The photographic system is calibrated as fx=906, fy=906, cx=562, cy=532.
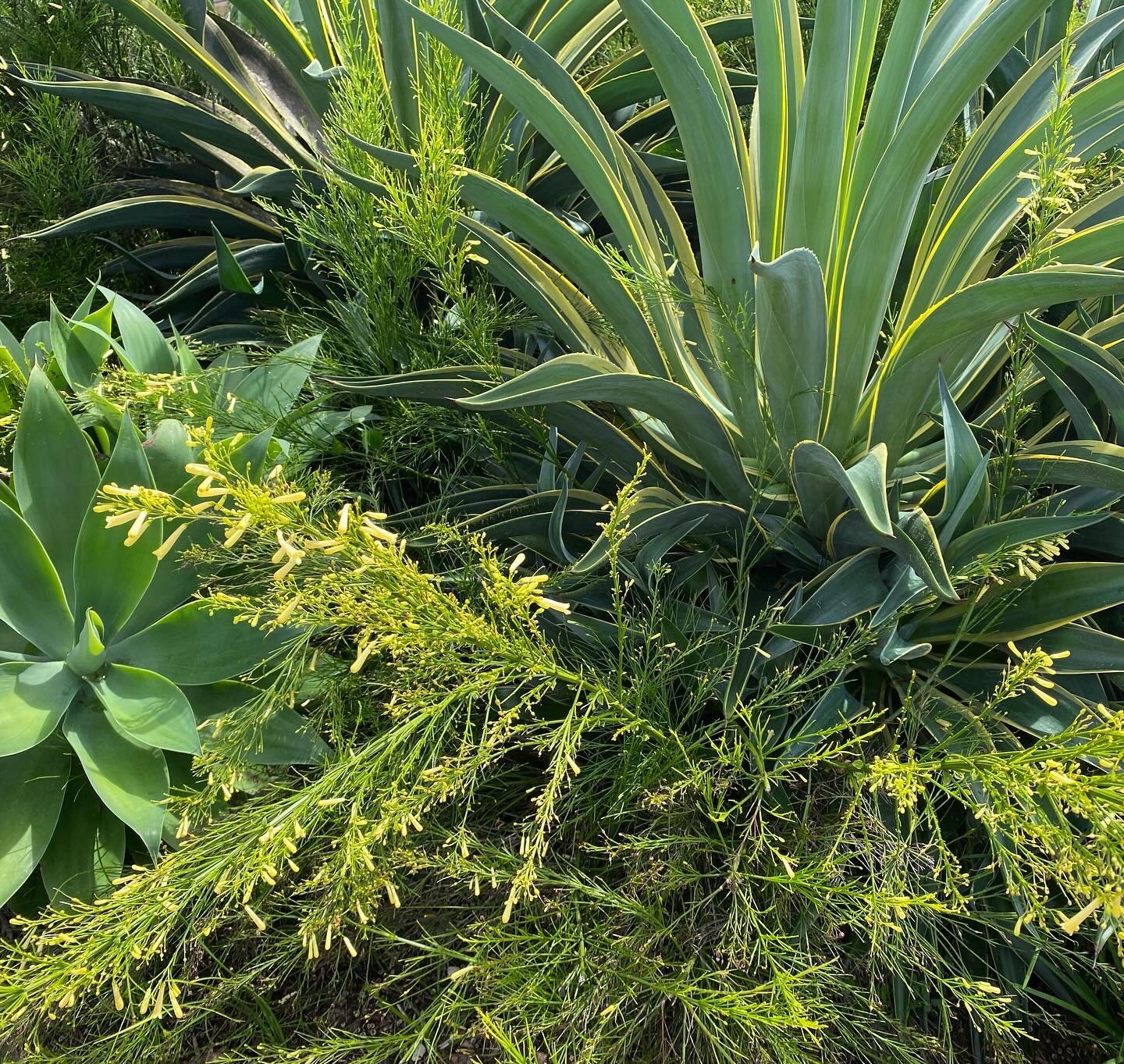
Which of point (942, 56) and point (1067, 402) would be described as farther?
point (942, 56)

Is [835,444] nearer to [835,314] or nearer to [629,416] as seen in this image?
[835,314]

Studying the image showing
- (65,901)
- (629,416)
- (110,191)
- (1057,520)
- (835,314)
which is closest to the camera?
(1057,520)

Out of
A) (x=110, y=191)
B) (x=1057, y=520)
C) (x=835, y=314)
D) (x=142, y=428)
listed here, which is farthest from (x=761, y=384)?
(x=110, y=191)

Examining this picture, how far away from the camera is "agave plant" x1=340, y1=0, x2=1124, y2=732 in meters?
0.97

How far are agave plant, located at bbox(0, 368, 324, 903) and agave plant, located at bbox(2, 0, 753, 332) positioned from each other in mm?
481

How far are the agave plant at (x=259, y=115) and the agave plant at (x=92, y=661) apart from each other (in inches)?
18.9

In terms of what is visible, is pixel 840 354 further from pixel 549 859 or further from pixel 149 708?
pixel 149 708

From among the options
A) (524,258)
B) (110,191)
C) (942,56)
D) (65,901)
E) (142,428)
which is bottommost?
(65,901)

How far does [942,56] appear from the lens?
1.23 metres

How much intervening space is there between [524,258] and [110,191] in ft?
3.79

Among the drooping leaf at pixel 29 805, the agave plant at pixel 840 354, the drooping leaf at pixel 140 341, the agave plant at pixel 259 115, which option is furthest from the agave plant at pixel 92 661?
the agave plant at pixel 259 115

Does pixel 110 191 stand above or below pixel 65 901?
above

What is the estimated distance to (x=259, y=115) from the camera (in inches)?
68.9

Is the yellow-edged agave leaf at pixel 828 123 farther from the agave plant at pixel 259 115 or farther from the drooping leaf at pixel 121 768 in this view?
the drooping leaf at pixel 121 768
